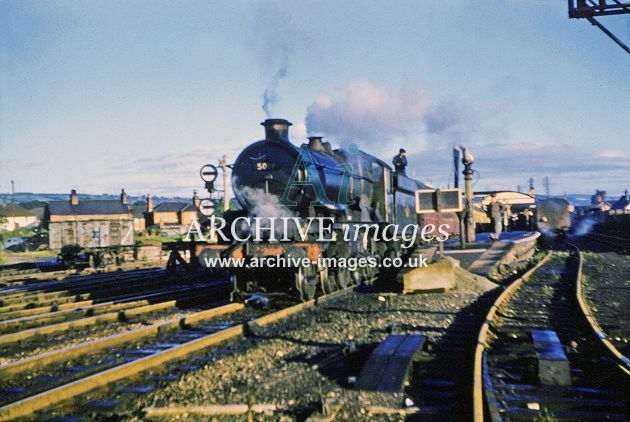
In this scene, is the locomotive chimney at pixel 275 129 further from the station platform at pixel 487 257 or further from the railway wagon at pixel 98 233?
the railway wagon at pixel 98 233

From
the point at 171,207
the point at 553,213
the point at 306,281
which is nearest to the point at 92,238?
the point at 306,281

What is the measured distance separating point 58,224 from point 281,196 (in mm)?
21640

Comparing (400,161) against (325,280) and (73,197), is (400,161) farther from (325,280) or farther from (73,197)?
(73,197)

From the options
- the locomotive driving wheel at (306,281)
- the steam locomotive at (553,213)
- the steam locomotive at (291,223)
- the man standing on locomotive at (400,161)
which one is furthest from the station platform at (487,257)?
the steam locomotive at (553,213)

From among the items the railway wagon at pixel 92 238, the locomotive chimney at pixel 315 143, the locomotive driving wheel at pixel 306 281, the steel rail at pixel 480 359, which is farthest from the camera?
the railway wagon at pixel 92 238

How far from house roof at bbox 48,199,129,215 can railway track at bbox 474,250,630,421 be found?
53812mm

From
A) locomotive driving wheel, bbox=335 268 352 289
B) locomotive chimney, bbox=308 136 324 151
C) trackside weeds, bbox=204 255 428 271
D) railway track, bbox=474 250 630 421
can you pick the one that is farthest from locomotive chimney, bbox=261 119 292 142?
railway track, bbox=474 250 630 421

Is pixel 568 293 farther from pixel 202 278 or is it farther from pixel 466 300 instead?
pixel 202 278

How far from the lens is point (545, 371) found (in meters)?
4.69

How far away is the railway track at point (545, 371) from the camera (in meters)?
4.07

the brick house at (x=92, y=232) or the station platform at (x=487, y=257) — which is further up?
the brick house at (x=92, y=232)

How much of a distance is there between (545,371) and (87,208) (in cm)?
5851

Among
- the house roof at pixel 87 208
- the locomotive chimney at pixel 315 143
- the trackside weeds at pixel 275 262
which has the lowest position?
the trackside weeds at pixel 275 262

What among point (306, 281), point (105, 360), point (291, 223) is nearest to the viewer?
point (105, 360)
